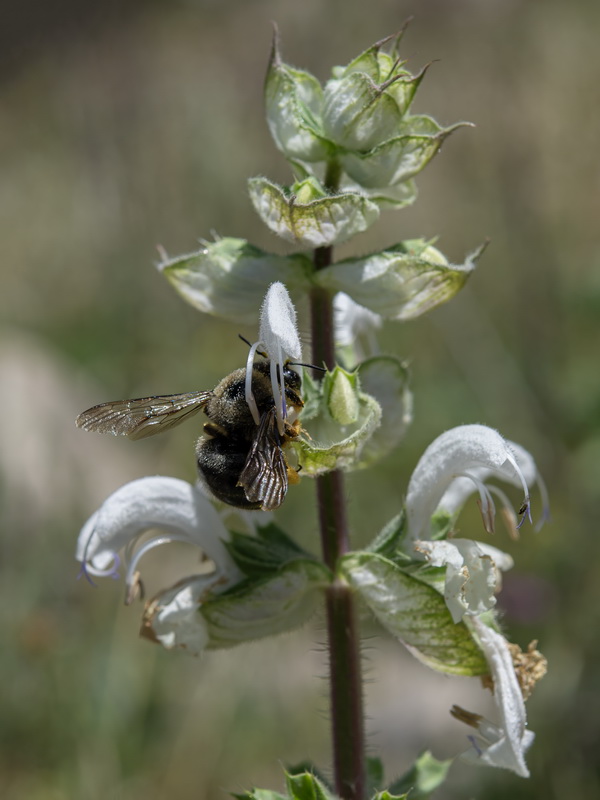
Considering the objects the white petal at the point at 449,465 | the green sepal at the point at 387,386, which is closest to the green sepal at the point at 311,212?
the green sepal at the point at 387,386

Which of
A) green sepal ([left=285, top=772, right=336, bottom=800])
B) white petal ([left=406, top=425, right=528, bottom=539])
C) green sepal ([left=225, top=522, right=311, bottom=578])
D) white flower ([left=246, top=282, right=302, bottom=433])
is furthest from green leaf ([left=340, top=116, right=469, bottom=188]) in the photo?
green sepal ([left=285, top=772, right=336, bottom=800])

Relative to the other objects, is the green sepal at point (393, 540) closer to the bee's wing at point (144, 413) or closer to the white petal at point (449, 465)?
the white petal at point (449, 465)

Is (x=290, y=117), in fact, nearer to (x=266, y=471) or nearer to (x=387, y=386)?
(x=387, y=386)

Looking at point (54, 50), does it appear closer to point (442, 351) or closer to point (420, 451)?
point (442, 351)

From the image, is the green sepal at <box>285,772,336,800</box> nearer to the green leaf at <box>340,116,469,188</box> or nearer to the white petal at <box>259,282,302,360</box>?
the white petal at <box>259,282,302,360</box>

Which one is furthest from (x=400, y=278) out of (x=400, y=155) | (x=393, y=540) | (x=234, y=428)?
(x=393, y=540)
